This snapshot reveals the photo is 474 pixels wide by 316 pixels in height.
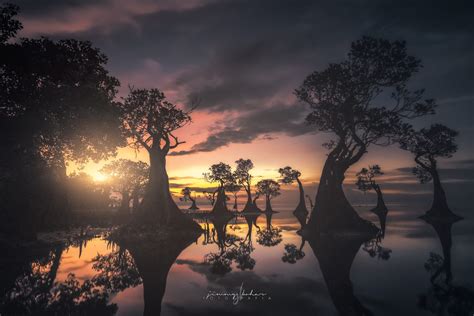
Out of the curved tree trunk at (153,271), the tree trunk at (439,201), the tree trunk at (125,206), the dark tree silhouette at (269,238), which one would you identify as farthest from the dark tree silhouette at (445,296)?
the tree trunk at (125,206)

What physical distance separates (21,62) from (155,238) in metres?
19.7

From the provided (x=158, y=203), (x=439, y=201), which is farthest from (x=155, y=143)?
(x=439, y=201)

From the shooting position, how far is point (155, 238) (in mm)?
30344

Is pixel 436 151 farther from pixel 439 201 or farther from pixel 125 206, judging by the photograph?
pixel 125 206

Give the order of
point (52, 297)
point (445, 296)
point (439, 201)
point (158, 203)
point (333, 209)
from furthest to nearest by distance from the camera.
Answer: point (439, 201) → point (158, 203) → point (333, 209) → point (52, 297) → point (445, 296)

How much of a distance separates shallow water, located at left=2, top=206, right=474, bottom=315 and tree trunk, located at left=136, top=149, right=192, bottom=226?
40.1 ft

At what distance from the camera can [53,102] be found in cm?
1872

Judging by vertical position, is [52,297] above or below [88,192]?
below

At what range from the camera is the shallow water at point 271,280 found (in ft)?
30.2

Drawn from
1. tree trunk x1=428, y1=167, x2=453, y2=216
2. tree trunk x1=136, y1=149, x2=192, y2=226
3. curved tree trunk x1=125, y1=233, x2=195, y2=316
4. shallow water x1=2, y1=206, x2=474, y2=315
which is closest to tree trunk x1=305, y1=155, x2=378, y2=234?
shallow water x1=2, y1=206, x2=474, y2=315

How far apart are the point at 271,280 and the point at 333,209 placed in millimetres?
19900

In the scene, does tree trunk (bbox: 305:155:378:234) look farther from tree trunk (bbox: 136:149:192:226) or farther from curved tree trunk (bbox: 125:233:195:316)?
curved tree trunk (bbox: 125:233:195:316)

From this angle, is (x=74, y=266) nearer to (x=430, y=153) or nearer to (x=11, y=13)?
(x=11, y=13)

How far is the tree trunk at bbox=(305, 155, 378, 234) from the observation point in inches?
1176
